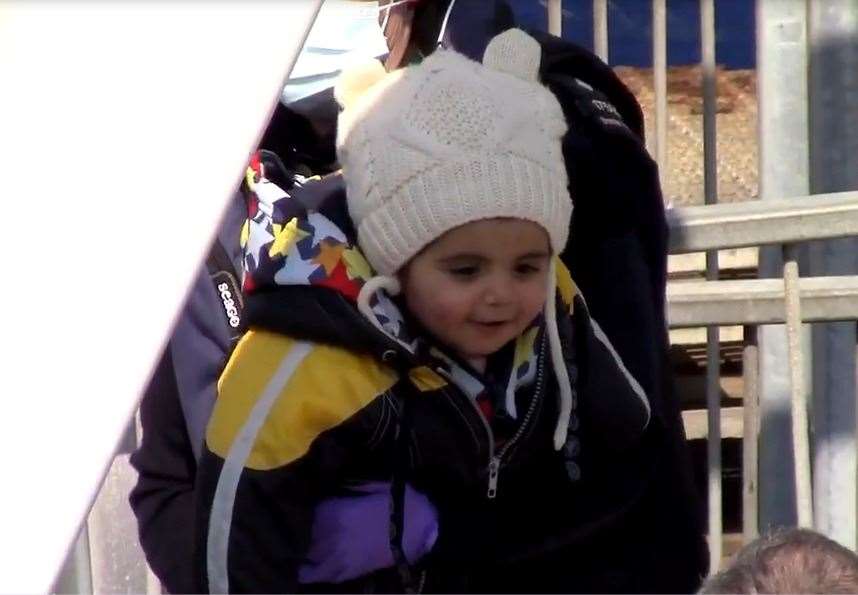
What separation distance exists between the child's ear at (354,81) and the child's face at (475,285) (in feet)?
0.77

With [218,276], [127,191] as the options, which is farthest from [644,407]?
[127,191]

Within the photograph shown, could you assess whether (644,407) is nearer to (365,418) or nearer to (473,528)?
(473,528)

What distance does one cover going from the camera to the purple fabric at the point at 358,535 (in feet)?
6.34

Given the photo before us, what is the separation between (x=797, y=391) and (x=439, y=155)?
0.87 meters

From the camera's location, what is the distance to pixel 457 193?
1.92 m

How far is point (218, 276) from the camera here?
2.02 metres

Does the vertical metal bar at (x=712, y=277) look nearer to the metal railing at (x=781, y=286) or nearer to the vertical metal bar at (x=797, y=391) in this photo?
the metal railing at (x=781, y=286)

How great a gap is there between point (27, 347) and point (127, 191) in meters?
0.13

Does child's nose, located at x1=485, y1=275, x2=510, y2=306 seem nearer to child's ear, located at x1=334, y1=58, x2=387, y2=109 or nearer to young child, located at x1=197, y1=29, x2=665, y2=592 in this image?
young child, located at x1=197, y1=29, x2=665, y2=592

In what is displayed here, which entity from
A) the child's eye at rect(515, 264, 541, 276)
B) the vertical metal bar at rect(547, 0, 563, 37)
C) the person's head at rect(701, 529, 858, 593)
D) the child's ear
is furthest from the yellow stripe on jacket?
the vertical metal bar at rect(547, 0, 563, 37)

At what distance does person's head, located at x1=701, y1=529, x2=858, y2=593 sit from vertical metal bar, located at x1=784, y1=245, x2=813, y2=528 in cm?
83

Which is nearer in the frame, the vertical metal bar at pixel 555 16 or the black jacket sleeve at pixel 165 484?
the black jacket sleeve at pixel 165 484

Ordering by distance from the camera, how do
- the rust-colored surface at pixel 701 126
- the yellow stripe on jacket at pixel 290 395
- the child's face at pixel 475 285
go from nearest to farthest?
the yellow stripe on jacket at pixel 290 395 < the child's face at pixel 475 285 < the rust-colored surface at pixel 701 126

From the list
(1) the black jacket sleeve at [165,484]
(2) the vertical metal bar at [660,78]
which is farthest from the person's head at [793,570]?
(2) the vertical metal bar at [660,78]
